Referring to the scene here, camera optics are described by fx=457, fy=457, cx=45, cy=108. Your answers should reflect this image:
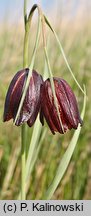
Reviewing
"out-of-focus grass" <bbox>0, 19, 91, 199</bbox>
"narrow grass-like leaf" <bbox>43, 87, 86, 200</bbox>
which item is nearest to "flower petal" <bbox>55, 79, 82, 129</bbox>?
"narrow grass-like leaf" <bbox>43, 87, 86, 200</bbox>

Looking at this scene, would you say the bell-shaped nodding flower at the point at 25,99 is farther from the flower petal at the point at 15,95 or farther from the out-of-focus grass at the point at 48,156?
the out-of-focus grass at the point at 48,156

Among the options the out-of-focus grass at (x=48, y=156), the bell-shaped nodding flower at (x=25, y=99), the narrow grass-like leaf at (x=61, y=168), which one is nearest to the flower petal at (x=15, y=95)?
the bell-shaped nodding flower at (x=25, y=99)

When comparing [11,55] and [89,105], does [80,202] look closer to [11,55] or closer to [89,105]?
[89,105]

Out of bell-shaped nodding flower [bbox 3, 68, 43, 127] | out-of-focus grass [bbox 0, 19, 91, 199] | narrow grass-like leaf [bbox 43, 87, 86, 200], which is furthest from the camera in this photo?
out-of-focus grass [bbox 0, 19, 91, 199]

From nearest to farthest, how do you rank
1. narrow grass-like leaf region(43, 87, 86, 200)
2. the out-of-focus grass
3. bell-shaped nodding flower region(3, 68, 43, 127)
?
bell-shaped nodding flower region(3, 68, 43, 127) < narrow grass-like leaf region(43, 87, 86, 200) < the out-of-focus grass

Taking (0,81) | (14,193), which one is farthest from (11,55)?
(14,193)

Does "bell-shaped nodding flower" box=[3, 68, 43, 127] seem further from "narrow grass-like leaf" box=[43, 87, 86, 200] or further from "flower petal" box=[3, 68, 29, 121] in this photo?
"narrow grass-like leaf" box=[43, 87, 86, 200]
